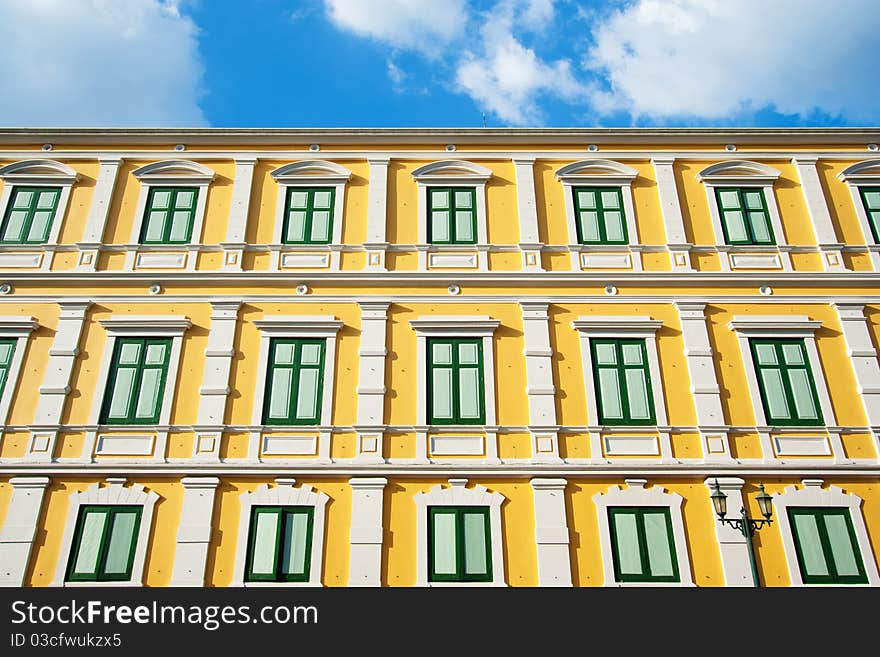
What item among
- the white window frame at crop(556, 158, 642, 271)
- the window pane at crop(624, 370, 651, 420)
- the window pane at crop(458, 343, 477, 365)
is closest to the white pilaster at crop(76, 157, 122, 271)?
the window pane at crop(458, 343, 477, 365)

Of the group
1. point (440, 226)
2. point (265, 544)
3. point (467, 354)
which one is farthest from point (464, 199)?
point (265, 544)

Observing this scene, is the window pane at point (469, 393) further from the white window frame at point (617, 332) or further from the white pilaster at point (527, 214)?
the white pilaster at point (527, 214)

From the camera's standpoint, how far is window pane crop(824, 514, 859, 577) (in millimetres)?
11938

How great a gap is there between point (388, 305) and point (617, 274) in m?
4.88

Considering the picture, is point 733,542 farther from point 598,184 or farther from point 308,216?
point 308,216

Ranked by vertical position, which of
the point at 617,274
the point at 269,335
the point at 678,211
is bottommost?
the point at 269,335

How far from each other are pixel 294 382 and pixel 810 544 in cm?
986

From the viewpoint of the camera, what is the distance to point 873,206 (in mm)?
15836

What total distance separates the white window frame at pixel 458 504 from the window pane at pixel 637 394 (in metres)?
3.13

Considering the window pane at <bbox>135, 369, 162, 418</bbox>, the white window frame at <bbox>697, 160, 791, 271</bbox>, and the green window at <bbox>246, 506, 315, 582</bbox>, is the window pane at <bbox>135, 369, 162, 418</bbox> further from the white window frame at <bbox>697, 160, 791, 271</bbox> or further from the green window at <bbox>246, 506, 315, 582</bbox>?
the white window frame at <bbox>697, 160, 791, 271</bbox>

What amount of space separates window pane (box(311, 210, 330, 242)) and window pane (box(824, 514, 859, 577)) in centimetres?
1132

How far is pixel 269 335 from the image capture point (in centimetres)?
1399
